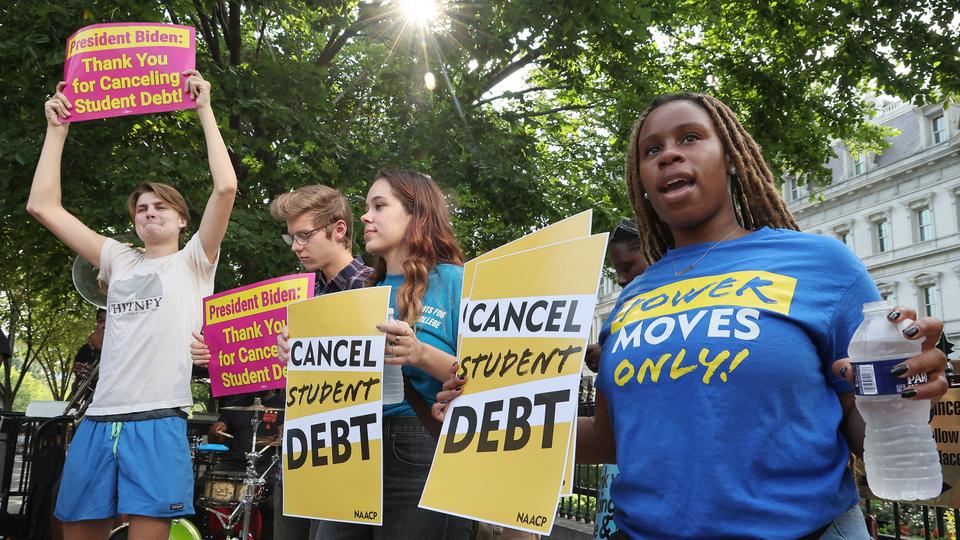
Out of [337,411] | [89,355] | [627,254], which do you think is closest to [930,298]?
[89,355]

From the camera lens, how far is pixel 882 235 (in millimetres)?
53344

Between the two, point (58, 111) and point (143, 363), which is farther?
point (58, 111)

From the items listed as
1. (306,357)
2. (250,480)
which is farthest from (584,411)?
(306,357)

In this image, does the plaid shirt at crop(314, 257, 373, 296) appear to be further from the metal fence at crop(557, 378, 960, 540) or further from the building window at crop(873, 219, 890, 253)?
the building window at crop(873, 219, 890, 253)

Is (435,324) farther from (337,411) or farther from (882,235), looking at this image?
(882,235)

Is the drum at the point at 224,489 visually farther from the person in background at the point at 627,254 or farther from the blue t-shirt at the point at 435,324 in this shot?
the blue t-shirt at the point at 435,324

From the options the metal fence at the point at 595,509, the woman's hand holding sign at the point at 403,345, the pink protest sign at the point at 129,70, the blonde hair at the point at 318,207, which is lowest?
the metal fence at the point at 595,509

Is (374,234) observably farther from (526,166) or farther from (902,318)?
(526,166)

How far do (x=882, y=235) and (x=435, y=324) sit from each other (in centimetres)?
5699

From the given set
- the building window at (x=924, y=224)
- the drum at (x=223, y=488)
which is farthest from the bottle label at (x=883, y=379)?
the building window at (x=924, y=224)

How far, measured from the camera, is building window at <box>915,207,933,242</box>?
49.4 metres

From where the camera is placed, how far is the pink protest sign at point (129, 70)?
4551 millimetres

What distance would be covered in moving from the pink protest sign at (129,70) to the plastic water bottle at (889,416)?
3867 millimetres

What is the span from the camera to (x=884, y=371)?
1546mm
